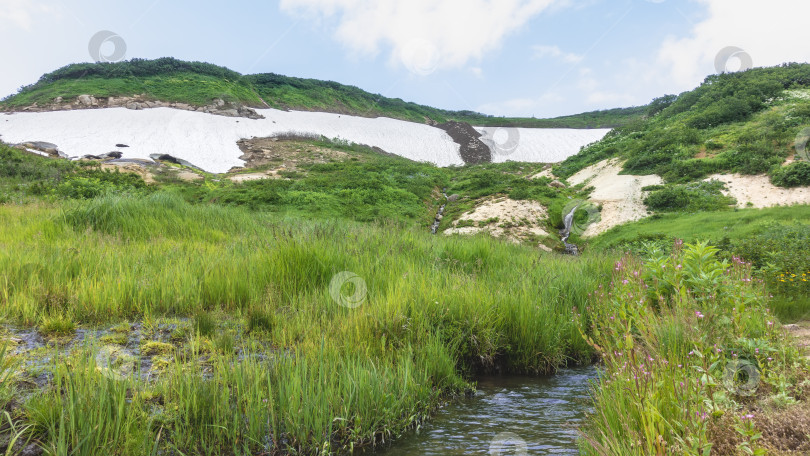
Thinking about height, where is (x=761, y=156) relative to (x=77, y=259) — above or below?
above

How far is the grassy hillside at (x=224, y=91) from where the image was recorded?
47.0m

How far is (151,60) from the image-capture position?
58031 mm

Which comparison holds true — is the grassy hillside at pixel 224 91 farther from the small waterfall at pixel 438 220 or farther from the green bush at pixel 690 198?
the green bush at pixel 690 198

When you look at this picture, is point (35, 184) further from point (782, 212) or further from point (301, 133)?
point (301, 133)

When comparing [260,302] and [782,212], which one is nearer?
[260,302]

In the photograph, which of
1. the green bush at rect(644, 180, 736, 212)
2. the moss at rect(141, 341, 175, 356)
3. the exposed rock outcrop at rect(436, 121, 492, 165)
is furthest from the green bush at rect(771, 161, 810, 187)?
the exposed rock outcrop at rect(436, 121, 492, 165)

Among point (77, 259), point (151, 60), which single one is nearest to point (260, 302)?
point (77, 259)

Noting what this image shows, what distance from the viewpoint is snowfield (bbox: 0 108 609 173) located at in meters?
34.2

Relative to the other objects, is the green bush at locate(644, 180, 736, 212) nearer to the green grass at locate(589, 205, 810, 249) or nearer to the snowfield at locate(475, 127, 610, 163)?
the green grass at locate(589, 205, 810, 249)

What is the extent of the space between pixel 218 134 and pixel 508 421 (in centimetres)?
4174

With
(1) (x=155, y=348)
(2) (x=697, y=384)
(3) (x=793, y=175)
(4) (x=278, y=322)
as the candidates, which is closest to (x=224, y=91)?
(3) (x=793, y=175)

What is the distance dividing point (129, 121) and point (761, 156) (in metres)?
45.6

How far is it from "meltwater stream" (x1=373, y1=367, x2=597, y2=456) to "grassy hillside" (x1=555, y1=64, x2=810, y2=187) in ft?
53.4

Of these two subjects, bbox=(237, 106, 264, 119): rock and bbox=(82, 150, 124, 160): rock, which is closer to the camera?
bbox=(82, 150, 124, 160): rock
